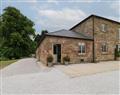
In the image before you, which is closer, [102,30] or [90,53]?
[90,53]

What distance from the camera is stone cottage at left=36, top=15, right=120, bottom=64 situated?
17.9m

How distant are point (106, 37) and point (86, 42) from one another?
13.0ft

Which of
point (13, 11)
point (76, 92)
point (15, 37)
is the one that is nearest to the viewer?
point (76, 92)

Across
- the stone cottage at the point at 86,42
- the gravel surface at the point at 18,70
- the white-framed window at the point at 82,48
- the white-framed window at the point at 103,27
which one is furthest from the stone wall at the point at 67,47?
the white-framed window at the point at 103,27

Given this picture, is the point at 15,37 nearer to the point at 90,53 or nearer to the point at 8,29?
the point at 8,29

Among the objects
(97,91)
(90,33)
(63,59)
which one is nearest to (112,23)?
(90,33)

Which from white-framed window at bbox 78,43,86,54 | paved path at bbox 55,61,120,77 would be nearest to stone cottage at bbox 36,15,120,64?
white-framed window at bbox 78,43,86,54

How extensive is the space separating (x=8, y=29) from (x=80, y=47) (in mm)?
25290

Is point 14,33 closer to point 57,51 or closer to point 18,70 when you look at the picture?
point 57,51

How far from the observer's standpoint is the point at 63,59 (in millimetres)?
17688

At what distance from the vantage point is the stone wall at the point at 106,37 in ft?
69.0

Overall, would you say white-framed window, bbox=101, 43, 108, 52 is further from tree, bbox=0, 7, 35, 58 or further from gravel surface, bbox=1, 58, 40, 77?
tree, bbox=0, 7, 35, 58

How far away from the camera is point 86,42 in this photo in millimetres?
20000

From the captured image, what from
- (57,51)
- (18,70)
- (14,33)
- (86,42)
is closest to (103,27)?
(86,42)
